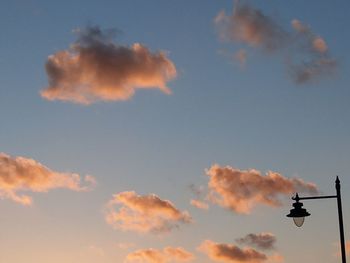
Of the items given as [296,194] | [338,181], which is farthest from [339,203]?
[296,194]

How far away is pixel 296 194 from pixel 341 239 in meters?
2.92

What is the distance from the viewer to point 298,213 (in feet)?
80.0

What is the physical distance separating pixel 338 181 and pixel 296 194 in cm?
238

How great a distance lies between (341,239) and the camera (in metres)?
22.2

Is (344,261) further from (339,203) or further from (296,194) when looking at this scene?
(296,194)

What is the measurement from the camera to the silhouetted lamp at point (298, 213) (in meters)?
24.4

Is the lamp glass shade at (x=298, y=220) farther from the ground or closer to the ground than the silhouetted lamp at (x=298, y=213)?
closer to the ground

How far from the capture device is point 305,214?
24.4 metres

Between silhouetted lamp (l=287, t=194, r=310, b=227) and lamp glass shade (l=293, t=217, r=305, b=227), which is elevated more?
silhouetted lamp (l=287, t=194, r=310, b=227)

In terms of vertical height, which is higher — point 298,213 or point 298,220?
point 298,213

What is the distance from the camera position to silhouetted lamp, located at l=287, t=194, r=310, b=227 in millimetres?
24359

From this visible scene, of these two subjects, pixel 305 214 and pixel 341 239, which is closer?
pixel 341 239

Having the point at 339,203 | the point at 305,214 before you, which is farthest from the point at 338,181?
the point at 305,214

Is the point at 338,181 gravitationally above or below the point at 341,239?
above
